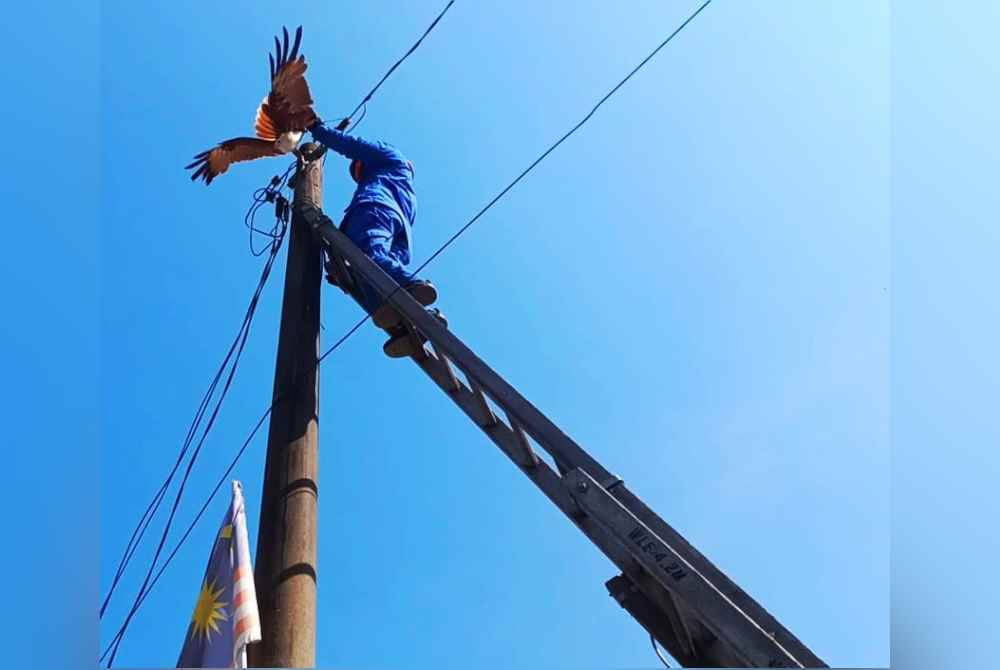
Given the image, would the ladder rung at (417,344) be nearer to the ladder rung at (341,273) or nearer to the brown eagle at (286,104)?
the ladder rung at (341,273)

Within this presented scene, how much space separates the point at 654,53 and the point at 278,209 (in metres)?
2.53

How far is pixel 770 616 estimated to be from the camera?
2.77 m

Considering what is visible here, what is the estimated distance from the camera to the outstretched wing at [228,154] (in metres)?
6.22

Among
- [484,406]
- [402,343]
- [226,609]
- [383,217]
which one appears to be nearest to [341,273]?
[383,217]

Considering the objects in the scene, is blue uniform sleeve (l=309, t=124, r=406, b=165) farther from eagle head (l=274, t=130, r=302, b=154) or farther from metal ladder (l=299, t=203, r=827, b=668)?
metal ladder (l=299, t=203, r=827, b=668)

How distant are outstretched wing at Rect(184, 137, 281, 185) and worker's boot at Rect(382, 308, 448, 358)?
73.3 inches

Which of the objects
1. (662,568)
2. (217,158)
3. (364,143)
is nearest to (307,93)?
(364,143)

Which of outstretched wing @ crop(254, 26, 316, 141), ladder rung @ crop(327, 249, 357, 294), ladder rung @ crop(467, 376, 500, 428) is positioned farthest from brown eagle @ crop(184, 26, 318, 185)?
ladder rung @ crop(467, 376, 500, 428)

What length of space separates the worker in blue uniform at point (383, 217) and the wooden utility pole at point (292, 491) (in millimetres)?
291

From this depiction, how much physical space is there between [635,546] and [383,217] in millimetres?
2819

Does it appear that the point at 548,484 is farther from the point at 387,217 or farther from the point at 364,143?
the point at 364,143

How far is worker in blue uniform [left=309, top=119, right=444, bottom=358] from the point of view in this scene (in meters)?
4.75

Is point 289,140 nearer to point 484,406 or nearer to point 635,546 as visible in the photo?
point 484,406

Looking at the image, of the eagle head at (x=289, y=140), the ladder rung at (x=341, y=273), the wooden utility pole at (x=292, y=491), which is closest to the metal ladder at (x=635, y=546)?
the wooden utility pole at (x=292, y=491)
